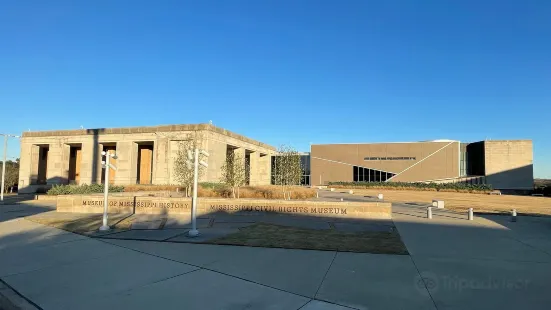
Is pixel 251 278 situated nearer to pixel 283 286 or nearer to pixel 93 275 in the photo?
pixel 283 286

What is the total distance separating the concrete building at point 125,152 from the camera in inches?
1495

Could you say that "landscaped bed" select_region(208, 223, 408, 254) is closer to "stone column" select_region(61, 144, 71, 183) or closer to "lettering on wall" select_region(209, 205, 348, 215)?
"lettering on wall" select_region(209, 205, 348, 215)

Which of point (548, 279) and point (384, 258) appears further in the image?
point (384, 258)

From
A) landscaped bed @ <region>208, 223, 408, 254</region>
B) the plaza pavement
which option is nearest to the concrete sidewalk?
the plaza pavement

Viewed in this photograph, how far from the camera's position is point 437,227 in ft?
47.4

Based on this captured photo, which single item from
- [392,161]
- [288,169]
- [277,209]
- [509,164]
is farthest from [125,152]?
[509,164]

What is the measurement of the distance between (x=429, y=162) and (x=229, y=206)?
55123 millimetres

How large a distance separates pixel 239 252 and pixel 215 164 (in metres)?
28.8

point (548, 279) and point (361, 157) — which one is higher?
point (361, 157)

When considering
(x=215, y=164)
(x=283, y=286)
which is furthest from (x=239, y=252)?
(x=215, y=164)

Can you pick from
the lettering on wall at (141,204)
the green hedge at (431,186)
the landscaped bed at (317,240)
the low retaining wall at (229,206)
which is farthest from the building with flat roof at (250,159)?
the landscaped bed at (317,240)

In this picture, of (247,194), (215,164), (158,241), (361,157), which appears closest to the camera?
(158,241)

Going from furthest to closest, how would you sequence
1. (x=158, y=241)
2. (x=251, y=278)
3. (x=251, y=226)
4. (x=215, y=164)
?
(x=215, y=164) → (x=251, y=226) → (x=158, y=241) → (x=251, y=278)

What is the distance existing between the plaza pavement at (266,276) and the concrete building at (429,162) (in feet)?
186
